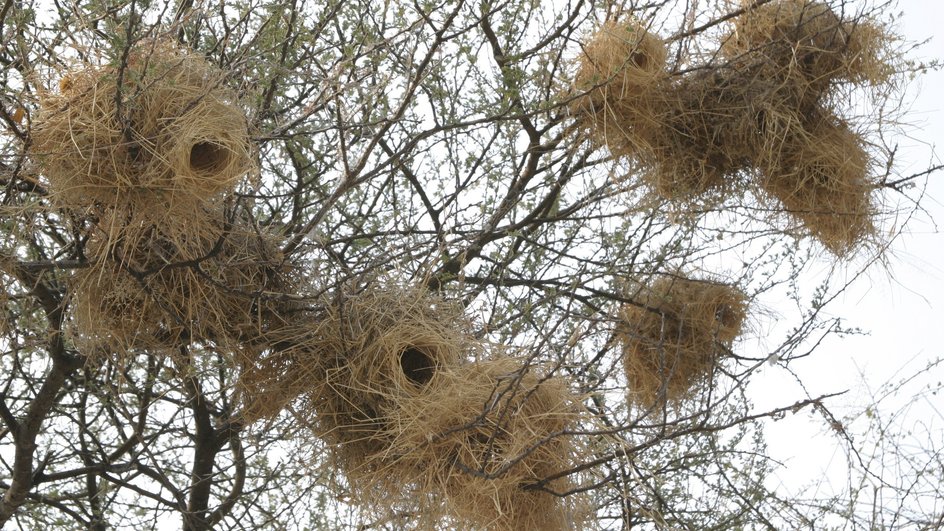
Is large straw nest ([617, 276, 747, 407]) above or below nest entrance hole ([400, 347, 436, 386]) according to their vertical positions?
above

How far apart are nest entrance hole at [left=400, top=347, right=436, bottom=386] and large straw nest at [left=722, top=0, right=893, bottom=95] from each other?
116 cm

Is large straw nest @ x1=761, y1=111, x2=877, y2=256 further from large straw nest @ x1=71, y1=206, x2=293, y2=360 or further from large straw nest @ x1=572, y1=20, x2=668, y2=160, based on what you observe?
large straw nest @ x1=71, y1=206, x2=293, y2=360

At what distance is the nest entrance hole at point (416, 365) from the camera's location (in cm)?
292

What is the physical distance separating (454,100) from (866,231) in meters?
1.66

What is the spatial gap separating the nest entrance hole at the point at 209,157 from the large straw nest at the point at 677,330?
4.73 feet

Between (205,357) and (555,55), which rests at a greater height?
(555,55)

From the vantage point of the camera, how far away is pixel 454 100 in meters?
4.21

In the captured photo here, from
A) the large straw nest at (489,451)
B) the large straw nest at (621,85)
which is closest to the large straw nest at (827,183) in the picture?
the large straw nest at (621,85)

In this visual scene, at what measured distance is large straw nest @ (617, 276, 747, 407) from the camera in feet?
11.2

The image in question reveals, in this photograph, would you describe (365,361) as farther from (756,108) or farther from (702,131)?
(756,108)

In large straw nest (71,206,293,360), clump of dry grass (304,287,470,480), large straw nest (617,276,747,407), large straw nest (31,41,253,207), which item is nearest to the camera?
large straw nest (31,41,253,207)

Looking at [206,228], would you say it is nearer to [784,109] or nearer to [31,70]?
[31,70]

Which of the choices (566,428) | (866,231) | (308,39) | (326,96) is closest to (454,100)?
(308,39)

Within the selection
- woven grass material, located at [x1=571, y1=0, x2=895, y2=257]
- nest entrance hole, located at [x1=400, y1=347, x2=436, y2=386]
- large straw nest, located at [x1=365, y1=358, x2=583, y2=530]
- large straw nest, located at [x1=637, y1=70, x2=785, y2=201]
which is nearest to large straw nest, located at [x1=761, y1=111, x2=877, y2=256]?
woven grass material, located at [x1=571, y1=0, x2=895, y2=257]
